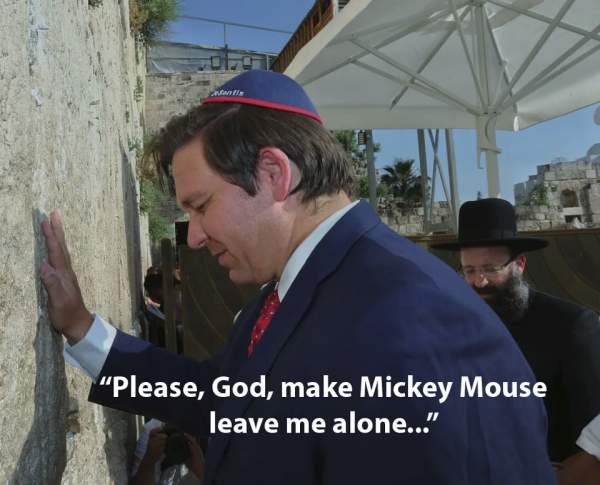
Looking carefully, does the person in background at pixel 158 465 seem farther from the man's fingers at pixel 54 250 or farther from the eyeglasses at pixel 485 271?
the man's fingers at pixel 54 250

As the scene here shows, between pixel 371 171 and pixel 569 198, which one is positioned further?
pixel 569 198

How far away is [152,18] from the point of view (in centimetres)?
664

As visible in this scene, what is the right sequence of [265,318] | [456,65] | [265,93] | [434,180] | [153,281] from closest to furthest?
[265,93]
[265,318]
[456,65]
[153,281]
[434,180]

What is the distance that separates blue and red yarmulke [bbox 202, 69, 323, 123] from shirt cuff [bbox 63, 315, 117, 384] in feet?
2.10

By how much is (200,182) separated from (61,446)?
0.65 metres

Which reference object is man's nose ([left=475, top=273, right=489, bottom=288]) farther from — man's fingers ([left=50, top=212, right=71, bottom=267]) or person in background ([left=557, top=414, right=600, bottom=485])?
man's fingers ([left=50, top=212, right=71, bottom=267])

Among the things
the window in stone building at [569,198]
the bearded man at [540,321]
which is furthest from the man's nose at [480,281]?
the window in stone building at [569,198]

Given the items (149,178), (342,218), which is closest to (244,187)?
(342,218)

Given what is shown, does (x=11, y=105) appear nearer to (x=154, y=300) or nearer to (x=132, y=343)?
(x=132, y=343)

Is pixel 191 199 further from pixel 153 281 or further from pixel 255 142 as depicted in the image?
pixel 153 281

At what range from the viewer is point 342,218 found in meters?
1.19

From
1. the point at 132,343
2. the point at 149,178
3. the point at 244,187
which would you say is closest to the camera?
the point at 244,187

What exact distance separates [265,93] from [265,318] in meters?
0.50

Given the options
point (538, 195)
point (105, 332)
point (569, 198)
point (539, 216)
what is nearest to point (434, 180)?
point (105, 332)
